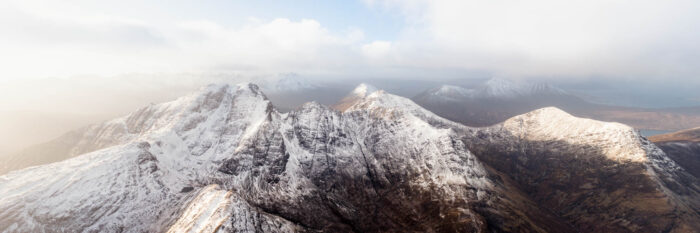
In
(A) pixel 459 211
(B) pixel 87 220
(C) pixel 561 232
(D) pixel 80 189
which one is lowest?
(C) pixel 561 232

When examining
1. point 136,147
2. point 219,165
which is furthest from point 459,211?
point 136,147

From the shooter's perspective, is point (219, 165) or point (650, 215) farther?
point (219, 165)

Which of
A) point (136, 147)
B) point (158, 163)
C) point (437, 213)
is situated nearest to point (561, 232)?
point (437, 213)

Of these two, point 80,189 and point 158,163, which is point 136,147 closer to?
point 158,163

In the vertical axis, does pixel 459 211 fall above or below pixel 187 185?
below

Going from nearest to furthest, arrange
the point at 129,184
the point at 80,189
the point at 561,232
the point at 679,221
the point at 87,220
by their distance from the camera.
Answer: the point at 87,220 < the point at 80,189 < the point at 129,184 < the point at 679,221 < the point at 561,232

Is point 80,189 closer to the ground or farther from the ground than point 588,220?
farther from the ground

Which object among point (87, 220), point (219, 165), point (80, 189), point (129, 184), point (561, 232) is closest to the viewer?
point (87, 220)

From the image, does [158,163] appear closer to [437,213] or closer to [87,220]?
[87,220]

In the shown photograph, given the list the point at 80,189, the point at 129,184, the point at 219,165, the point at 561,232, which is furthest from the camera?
the point at 219,165
